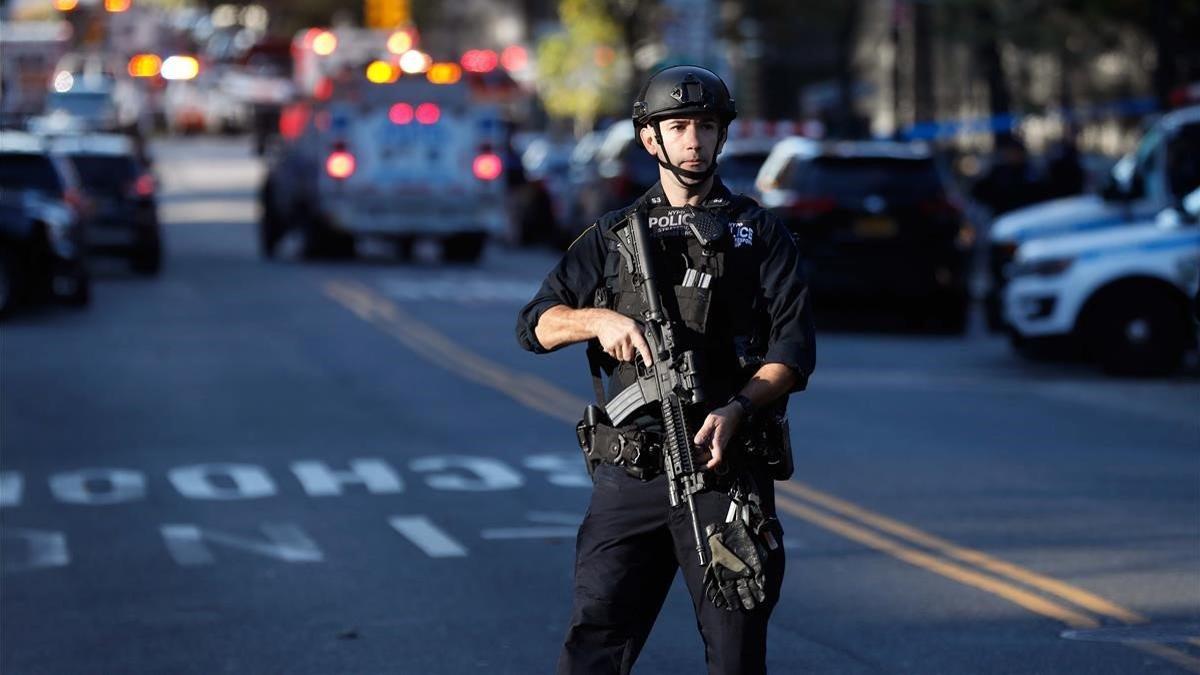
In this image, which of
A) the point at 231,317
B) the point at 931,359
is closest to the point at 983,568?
the point at 931,359

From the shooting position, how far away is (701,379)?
18.1 ft

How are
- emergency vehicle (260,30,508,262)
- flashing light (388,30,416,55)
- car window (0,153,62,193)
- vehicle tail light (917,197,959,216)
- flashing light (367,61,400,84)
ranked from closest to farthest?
vehicle tail light (917,197,959,216)
car window (0,153,62,193)
emergency vehicle (260,30,508,262)
flashing light (367,61,400,84)
flashing light (388,30,416,55)

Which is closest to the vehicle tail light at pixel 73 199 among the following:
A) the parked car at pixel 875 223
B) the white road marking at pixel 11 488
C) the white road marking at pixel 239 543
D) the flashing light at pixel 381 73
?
the flashing light at pixel 381 73

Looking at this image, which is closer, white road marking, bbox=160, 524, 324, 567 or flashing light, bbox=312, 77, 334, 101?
white road marking, bbox=160, 524, 324, 567

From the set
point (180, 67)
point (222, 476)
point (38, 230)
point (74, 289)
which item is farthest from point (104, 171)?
point (180, 67)

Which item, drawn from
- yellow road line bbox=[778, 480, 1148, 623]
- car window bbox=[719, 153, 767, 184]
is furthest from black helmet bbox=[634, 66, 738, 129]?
car window bbox=[719, 153, 767, 184]

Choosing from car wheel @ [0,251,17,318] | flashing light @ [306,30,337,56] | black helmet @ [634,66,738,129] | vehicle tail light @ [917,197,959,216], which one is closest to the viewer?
black helmet @ [634,66,738,129]

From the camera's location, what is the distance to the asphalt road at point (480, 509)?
28.0 feet

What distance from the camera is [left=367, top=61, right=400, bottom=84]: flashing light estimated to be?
32031 mm

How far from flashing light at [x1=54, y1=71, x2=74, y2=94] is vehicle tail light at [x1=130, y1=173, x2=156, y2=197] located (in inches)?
1333

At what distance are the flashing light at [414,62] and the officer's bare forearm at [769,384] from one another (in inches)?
1088

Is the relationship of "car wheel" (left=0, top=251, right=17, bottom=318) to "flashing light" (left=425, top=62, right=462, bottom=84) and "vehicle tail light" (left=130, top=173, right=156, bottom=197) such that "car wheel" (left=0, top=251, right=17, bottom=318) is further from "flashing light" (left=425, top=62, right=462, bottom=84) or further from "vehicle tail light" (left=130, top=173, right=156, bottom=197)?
"flashing light" (left=425, top=62, right=462, bottom=84)

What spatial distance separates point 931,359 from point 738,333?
14.8 m

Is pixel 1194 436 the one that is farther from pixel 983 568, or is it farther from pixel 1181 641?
pixel 1181 641
